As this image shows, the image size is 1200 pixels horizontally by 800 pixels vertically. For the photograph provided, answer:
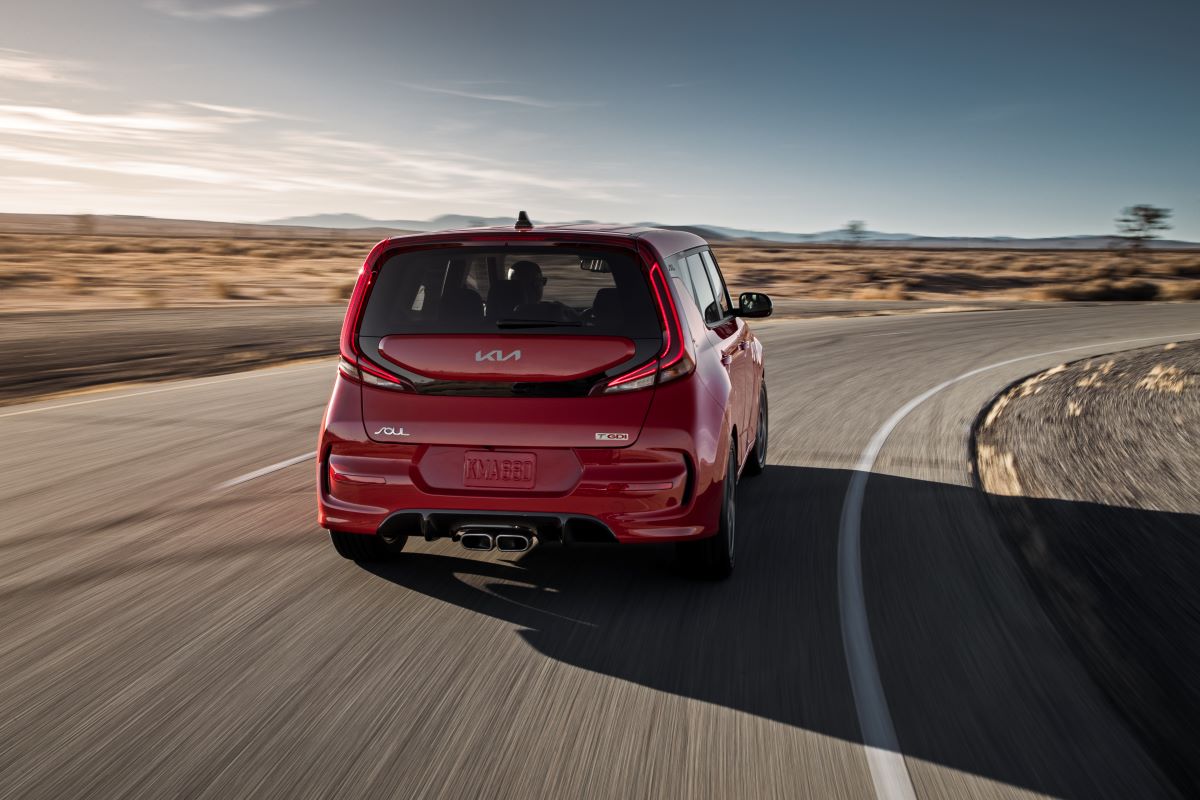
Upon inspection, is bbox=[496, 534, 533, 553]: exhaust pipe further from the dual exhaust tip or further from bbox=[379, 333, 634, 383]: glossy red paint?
bbox=[379, 333, 634, 383]: glossy red paint

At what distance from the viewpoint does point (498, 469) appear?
15.0ft

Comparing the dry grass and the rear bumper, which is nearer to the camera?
the rear bumper

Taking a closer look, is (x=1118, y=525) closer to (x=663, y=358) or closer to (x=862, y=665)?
(x=862, y=665)

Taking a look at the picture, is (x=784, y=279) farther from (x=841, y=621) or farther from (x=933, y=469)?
(x=841, y=621)

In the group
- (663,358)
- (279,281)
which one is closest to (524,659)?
(663,358)

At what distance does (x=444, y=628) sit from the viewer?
14.6 ft

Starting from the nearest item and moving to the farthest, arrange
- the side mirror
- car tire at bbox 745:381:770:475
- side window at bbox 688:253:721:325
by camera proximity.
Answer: side window at bbox 688:253:721:325
the side mirror
car tire at bbox 745:381:770:475

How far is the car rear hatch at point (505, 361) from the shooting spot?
4.55 m

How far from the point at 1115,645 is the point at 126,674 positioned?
4.03m

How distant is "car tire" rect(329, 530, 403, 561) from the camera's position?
523 centimetres

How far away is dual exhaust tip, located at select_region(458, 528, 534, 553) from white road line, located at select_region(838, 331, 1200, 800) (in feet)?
4.80

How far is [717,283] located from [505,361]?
2.64 m

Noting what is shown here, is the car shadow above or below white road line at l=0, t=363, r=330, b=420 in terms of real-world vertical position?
above

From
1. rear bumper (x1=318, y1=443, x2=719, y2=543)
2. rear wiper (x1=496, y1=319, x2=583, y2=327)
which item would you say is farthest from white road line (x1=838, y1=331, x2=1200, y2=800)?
rear wiper (x1=496, y1=319, x2=583, y2=327)
